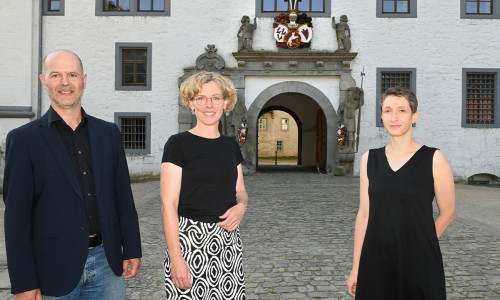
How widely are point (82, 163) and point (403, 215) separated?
1.57 metres

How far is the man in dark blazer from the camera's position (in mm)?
1908

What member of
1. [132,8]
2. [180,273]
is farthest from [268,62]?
[180,273]

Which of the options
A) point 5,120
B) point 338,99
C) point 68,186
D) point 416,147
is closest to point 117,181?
point 68,186

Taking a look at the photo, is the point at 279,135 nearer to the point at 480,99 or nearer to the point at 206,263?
the point at 480,99

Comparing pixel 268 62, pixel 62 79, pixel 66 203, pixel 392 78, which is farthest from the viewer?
pixel 392 78

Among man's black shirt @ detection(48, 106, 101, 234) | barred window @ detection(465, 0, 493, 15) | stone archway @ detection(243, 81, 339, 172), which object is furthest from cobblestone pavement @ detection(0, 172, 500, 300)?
barred window @ detection(465, 0, 493, 15)

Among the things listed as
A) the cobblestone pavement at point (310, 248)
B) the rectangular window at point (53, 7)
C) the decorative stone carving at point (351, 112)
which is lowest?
the cobblestone pavement at point (310, 248)

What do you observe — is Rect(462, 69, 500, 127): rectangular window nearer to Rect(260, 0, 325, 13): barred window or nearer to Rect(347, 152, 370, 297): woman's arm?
Rect(260, 0, 325, 13): barred window

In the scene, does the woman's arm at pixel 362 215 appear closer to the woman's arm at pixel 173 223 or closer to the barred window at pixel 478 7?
the woman's arm at pixel 173 223

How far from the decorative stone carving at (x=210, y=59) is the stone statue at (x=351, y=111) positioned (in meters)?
4.60

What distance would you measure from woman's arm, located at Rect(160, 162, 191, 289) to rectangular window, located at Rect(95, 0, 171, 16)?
15.0 metres

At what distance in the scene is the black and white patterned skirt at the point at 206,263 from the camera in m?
2.30

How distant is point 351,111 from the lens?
50.5 feet

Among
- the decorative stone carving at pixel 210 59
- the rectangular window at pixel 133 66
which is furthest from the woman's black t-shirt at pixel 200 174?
the rectangular window at pixel 133 66
